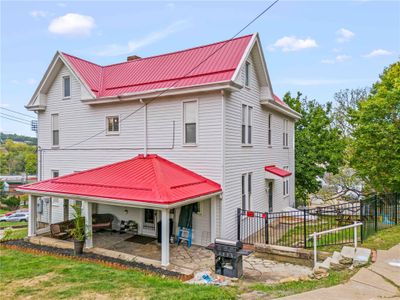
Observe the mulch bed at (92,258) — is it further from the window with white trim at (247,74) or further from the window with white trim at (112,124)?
the window with white trim at (247,74)

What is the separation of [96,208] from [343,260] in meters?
11.9

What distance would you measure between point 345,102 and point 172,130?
1240 inches

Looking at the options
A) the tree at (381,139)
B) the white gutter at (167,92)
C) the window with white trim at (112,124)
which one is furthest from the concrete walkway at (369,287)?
the window with white trim at (112,124)

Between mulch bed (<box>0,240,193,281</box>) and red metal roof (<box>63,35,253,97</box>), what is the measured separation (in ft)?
24.4

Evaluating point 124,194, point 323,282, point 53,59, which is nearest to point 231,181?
point 124,194

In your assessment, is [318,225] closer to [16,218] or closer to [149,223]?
[149,223]

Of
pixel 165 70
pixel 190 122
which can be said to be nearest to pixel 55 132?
pixel 165 70

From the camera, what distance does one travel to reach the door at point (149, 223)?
43.0 ft

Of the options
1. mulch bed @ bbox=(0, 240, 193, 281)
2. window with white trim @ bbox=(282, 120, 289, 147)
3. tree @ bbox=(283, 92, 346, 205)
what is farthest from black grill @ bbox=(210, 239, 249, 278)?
tree @ bbox=(283, 92, 346, 205)

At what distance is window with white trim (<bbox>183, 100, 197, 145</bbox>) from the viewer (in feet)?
39.8

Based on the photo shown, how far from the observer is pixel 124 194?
32.6ft

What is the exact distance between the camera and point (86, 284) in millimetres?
7133

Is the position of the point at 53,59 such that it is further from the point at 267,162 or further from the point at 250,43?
the point at 267,162

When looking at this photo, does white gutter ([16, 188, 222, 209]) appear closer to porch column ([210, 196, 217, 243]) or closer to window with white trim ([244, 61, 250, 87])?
porch column ([210, 196, 217, 243])
